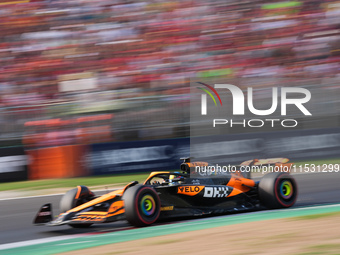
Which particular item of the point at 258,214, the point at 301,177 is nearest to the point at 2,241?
the point at 258,214

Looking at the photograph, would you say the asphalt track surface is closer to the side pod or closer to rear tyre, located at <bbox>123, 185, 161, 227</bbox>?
the side pod

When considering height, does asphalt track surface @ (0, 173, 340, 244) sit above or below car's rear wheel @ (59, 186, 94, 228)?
below

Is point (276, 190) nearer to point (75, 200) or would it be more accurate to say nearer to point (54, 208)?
point (75, 200)

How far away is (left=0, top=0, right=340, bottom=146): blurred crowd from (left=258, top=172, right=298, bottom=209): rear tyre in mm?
5630

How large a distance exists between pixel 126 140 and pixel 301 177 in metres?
3.89

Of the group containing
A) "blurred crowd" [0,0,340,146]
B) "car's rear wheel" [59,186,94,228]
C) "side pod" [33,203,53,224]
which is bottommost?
"side pod" [33,203,53,224]

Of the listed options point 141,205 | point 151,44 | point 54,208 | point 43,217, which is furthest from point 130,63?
point 141,205

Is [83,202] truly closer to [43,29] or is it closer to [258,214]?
[258,214]

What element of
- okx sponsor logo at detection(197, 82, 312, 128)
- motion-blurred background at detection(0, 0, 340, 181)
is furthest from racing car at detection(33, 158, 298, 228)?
motion-blurred background at detection(0, 0, 340, 181)

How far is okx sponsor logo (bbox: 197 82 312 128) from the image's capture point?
9.91m

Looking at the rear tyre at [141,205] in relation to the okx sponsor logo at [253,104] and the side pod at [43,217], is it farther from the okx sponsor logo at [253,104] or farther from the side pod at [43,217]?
the okx sponsor logo at [253,104]

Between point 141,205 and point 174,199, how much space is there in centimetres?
64

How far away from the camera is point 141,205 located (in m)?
5.53

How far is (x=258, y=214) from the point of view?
623 centimetres
